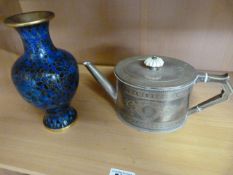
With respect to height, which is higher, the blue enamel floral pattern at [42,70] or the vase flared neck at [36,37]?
the vase flared neck at [36,37]

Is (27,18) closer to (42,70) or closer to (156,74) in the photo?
(42,70)

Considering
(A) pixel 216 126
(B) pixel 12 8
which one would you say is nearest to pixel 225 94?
(A) pixel 216 126

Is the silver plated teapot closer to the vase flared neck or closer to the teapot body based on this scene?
the teapot body

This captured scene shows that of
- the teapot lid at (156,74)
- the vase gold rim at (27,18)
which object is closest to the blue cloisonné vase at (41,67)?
the vase gold rim at (27,18)

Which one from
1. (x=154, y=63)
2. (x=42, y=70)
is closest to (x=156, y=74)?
(x=154, y=63)

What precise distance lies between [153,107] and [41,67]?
254 millimetres

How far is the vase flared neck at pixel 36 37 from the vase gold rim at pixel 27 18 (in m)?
0.01

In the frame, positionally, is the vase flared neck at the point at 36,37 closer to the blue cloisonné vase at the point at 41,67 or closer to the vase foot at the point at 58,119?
the blue cloisonné vase at the point at 41,67

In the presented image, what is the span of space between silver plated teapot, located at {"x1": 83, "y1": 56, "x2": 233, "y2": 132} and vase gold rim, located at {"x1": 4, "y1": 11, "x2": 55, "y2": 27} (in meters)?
0.15

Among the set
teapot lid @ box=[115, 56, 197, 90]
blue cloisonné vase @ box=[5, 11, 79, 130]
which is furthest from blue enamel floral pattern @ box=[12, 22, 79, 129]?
teapot lid @ box=[115, 56, 197, 90]

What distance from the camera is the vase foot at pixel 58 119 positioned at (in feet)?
1.65

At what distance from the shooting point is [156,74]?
0.45 metres

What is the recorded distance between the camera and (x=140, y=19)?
641 mm

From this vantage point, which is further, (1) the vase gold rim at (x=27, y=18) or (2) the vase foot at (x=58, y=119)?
(2) the vase foot at (x=58, y=119)
